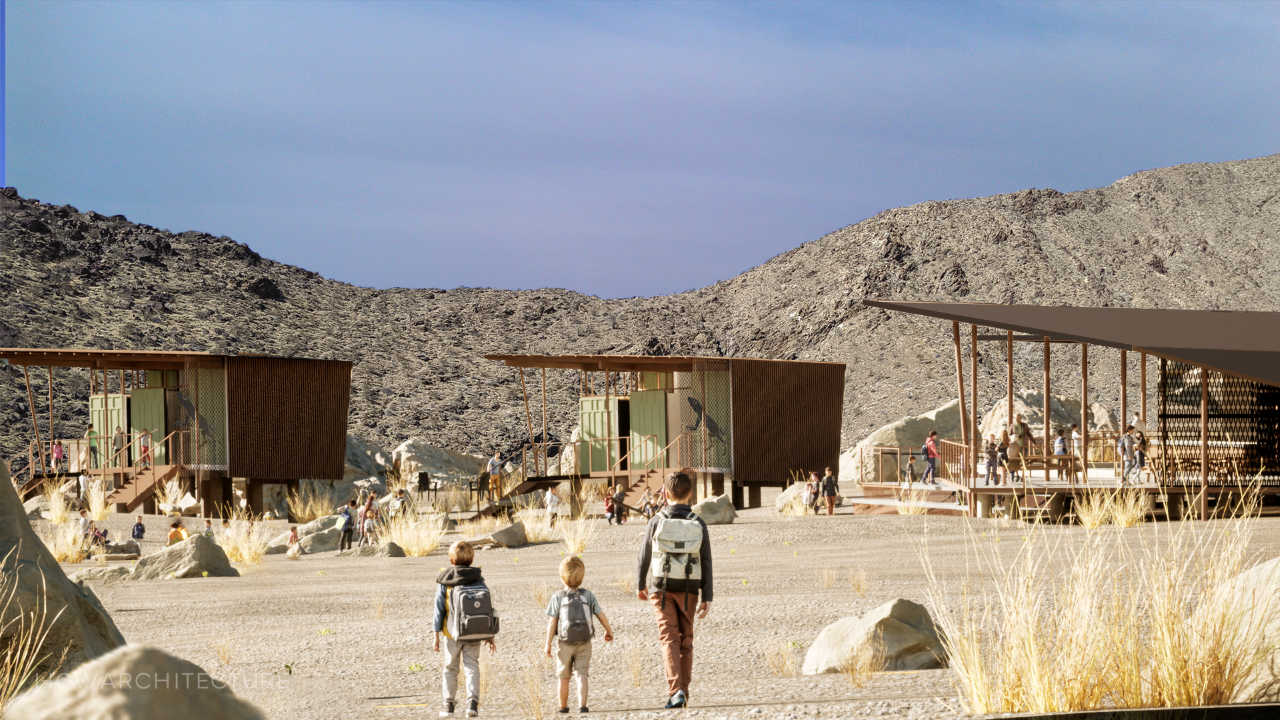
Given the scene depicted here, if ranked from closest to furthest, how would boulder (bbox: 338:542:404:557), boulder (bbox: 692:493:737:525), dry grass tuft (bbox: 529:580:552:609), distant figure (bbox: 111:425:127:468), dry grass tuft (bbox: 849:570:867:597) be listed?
dry grass tuft (bbox: 849:570:867:597), dry grass tuft (bbox: 529:580:552:609), boulder (bbox: 338:542:404:557), boulder (bbox: 692:493:737:525), distant figure (bbox: 111:425:127:468)

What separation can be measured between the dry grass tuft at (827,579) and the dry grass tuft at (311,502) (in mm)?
14020

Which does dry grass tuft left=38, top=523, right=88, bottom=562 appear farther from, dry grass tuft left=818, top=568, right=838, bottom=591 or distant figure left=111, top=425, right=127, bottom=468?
distant figure left=111, top=425, right=127, bottom=468

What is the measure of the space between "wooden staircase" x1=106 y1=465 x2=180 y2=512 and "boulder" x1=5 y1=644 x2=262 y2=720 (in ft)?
90.1

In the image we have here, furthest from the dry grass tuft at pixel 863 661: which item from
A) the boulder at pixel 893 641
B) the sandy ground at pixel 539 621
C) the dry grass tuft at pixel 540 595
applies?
the dry grass tuft at pixel 540 595

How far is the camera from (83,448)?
37.6 metres

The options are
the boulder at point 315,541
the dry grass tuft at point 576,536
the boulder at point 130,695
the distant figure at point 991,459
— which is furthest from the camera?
the boulder at point 315,541

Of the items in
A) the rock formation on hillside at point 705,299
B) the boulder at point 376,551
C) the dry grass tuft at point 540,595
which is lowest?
the boulder at point 376,551

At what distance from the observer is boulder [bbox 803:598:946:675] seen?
8242 millimetres

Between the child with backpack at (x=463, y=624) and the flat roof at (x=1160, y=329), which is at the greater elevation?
A: the flat roof at (x=1160, y=329)

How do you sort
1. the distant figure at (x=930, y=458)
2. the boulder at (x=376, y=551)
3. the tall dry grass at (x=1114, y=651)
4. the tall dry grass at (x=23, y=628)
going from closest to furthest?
the tall dry grass at (x=1114, y=651), the tall dry grass at (x=23, y=628), the boulder at (x=376, y=551), the distant figure at (x=930, y=458)

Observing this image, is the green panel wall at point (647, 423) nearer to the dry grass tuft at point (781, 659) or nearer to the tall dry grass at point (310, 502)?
the tall dry grass at point (310, 502)

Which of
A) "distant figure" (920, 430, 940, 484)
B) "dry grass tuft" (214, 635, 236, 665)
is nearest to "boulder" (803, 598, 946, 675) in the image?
"dry grass tuft" (214, 635, 236, 665)

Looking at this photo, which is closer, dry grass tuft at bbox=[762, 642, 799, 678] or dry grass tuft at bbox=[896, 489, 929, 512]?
dry grass tuft at bbox=[762, 642, 799, 678]

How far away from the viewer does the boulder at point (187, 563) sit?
653 inches
